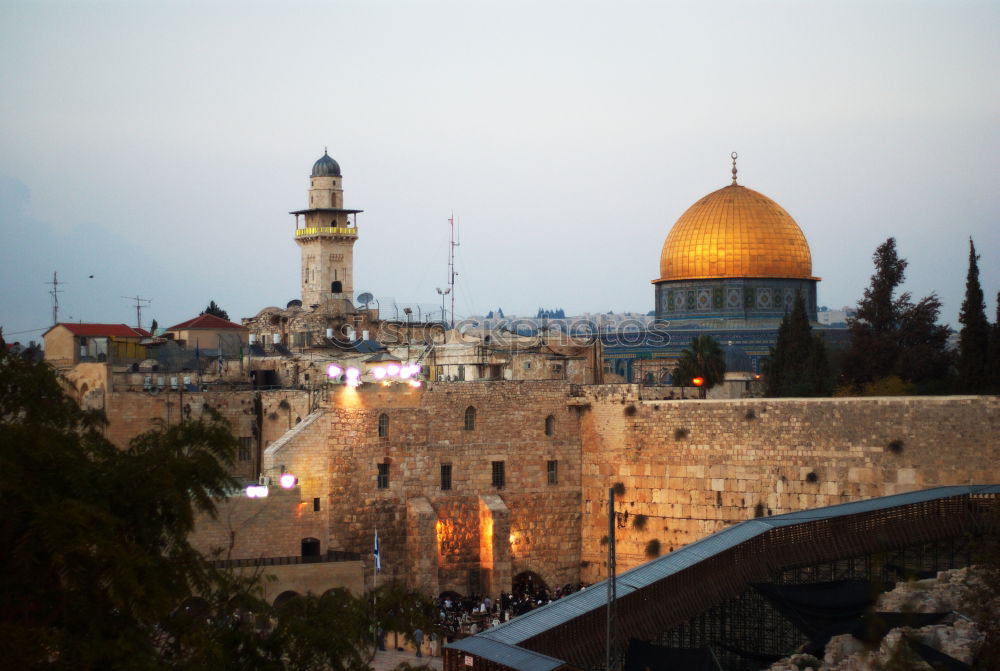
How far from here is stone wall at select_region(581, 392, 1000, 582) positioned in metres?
27.4

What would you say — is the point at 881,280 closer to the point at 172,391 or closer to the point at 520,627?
the point at 172,391

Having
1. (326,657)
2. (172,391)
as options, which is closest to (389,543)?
(172,391)

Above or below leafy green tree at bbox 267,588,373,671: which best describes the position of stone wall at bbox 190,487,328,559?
below

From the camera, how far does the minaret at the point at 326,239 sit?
51000mm

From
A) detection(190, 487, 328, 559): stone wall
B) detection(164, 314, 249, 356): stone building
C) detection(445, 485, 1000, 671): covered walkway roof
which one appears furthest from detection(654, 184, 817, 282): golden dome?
detection(445, 485, 1000, 671): covered walkway roof

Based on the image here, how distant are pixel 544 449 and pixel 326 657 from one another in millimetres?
20330

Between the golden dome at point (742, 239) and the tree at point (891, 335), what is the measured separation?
1253 cm

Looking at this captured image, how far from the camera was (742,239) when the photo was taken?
5184 cm

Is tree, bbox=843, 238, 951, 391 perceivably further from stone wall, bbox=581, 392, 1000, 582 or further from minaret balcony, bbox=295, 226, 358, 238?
minaret balcony, bbox=295, 226, 358, 238

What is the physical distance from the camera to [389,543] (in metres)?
31.6

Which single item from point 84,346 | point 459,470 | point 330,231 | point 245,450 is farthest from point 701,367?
point 84,346

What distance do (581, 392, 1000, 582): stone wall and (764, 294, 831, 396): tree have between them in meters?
6.87

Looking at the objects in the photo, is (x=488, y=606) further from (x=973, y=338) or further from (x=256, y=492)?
(x=973, y=338)

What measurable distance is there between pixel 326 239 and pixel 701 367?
1590 cm
